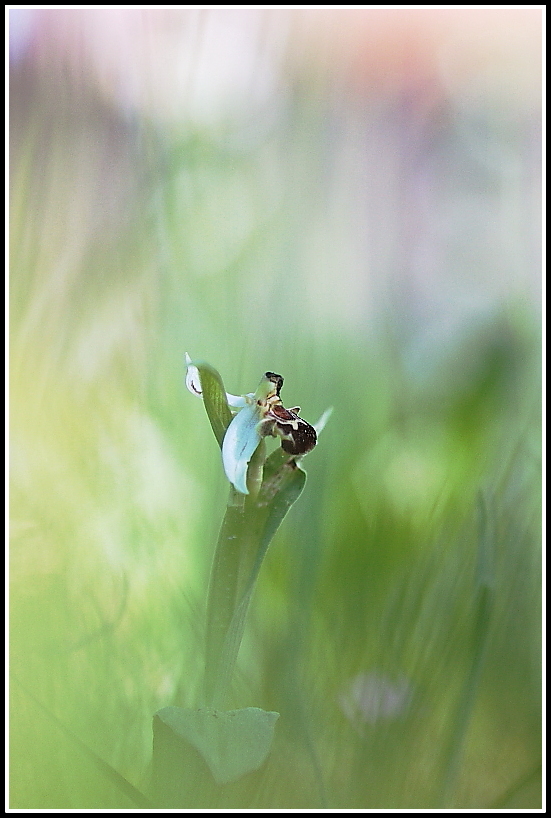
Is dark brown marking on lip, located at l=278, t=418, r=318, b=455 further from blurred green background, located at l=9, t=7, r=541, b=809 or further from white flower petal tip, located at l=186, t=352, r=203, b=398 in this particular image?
blurred green background, located at l=9, t=7, r=541, b=809

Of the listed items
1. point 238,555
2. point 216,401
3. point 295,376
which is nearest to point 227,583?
point 238,555

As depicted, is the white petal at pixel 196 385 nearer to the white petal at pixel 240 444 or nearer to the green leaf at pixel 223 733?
the white petal at pixel 240 444

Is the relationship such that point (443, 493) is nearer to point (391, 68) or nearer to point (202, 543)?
point (202, 543)

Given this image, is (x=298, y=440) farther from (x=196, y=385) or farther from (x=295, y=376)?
(x=295, y=376)

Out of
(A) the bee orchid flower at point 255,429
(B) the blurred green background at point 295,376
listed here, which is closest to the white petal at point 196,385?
(A) the bee orchid flower at point 255,429

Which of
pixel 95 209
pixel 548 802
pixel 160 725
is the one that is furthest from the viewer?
pixel 95 209

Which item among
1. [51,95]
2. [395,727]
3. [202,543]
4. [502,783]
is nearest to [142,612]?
[202,543]

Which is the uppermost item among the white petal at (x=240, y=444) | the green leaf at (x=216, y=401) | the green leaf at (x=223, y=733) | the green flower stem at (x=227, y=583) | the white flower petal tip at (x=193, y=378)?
the white flower petal tip at (x=193, y=378)
